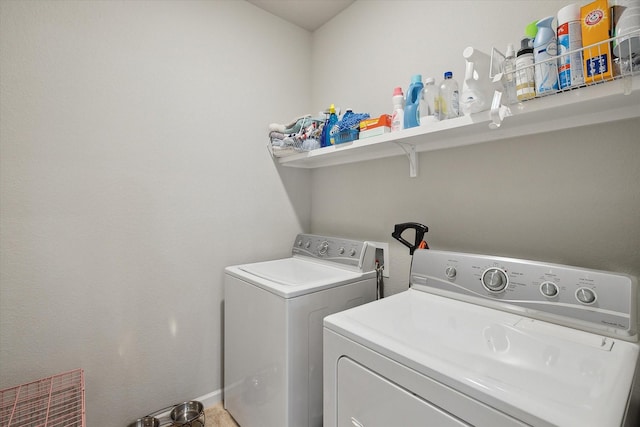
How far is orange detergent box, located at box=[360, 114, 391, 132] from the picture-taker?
4.87ft

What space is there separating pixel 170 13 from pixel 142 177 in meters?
0.95

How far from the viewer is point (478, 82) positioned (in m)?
1.04

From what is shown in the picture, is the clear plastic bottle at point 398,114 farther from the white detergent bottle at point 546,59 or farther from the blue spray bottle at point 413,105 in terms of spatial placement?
the white detergent bottle at point 546,59

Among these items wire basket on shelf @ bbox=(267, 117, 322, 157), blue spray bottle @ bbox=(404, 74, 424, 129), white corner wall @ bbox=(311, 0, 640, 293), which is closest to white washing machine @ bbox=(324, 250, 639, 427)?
white corner wall @ bbox=(311, 0, 640, 293)

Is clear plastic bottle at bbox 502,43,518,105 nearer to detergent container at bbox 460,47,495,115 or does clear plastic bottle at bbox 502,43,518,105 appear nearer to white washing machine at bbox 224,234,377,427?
detergent container at bbox 460,47,495,115

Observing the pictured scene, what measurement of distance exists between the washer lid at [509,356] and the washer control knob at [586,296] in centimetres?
10

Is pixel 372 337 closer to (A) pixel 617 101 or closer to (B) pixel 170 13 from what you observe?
(A) pixel 617 101

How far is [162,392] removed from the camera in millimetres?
1678

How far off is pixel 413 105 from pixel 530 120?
46 centimetres

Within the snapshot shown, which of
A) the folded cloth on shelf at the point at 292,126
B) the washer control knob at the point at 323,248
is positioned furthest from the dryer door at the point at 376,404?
the folded cloth on shelf at the point at 292,126

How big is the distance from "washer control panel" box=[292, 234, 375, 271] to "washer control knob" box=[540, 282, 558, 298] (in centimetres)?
81

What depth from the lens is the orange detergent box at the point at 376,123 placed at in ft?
4.87

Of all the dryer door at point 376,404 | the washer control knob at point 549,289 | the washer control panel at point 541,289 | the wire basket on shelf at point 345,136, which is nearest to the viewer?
the dryer door at point 376,404

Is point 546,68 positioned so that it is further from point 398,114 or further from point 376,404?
point 376,404
